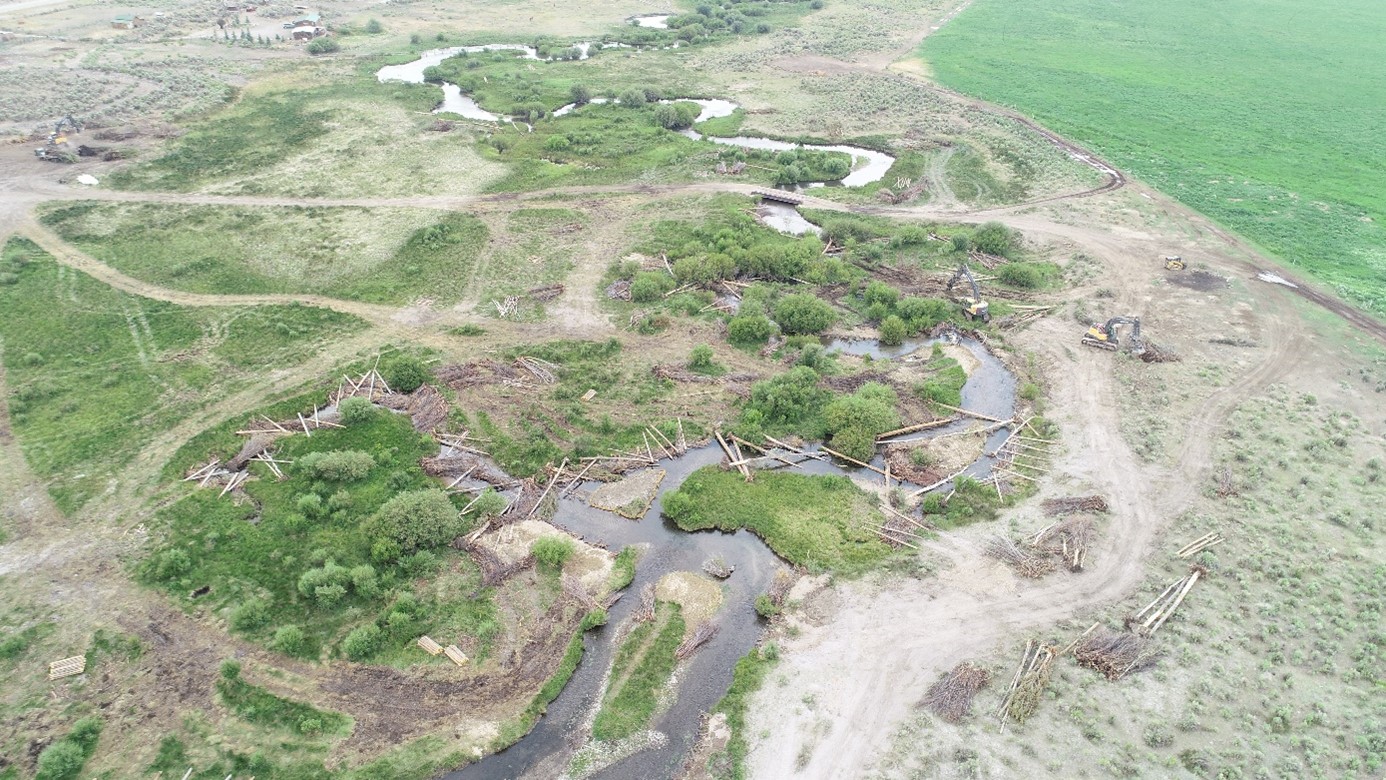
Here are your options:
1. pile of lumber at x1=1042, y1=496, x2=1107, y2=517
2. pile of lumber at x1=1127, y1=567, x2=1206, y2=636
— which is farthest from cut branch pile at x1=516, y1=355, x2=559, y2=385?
pile of lumber at x1=1127, y1=567, x2=1206, y2=636

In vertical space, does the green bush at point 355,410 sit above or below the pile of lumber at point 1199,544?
above

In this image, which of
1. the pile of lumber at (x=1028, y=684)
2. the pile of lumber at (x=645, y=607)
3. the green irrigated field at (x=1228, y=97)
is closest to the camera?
the pile of lumber at (x=1028, y=684)

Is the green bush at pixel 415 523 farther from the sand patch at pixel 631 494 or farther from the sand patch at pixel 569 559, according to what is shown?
the sand patch at pixel 631 494

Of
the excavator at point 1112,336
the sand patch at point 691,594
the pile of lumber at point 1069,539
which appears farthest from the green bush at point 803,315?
the sand patch at point 691,594

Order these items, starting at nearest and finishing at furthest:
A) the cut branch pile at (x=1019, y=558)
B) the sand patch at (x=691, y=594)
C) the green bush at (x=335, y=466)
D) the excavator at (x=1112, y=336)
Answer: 1. the sand patch at (x=691, y=594)
2. the cut branch pile at (x=1019, y=558)
3. the green bush at (x=335, y=466)
4. the excavator at (x=1112, y=336)

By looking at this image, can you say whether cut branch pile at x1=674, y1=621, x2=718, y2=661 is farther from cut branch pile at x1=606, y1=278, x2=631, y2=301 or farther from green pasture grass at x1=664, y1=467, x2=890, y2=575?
cut branch pile at x1=606, y1=278, x2=631, y2=301

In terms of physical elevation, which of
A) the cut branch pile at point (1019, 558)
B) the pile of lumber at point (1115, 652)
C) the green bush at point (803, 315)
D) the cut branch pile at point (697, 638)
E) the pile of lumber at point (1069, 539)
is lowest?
the cut branch pile at point (697, 638)

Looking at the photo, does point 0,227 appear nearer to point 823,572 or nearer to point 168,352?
point 168,352
